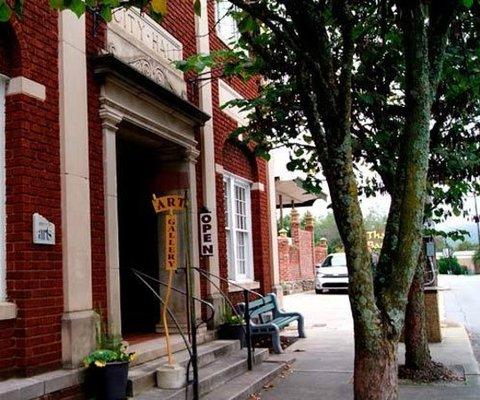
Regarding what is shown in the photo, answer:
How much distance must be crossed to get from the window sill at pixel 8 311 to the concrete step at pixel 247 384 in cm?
228

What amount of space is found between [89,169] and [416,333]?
188 inches

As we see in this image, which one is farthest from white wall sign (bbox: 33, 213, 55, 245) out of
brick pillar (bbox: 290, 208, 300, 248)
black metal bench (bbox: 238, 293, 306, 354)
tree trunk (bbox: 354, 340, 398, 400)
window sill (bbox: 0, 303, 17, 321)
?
brick pillar (bbox: 290, 208, 300, 248)

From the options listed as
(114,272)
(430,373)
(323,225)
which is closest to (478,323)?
(430,373)

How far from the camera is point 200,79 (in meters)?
9.52

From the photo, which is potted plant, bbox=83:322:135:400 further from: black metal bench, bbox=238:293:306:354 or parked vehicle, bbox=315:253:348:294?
parked vehicle, bbox=315:253:348:294

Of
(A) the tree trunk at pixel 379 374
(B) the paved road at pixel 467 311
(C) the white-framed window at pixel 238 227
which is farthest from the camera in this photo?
(B) the paved road at pixel 467 311

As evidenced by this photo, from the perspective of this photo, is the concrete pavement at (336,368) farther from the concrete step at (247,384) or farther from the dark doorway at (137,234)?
the dark doorway at (137,234)

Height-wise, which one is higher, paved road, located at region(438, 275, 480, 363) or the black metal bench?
the black metal bench

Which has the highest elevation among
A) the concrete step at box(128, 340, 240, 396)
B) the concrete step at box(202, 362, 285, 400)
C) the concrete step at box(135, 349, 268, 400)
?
the concrete step at box(128, 340, 240, 396)

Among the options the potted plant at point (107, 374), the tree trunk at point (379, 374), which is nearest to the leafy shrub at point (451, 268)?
the potted plant at point (107, 374)

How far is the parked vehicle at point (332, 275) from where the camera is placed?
2391 centimetres

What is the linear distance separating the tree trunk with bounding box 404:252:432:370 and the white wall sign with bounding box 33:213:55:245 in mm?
4760

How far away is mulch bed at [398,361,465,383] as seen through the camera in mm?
7680

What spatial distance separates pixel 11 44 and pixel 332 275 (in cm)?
1983
